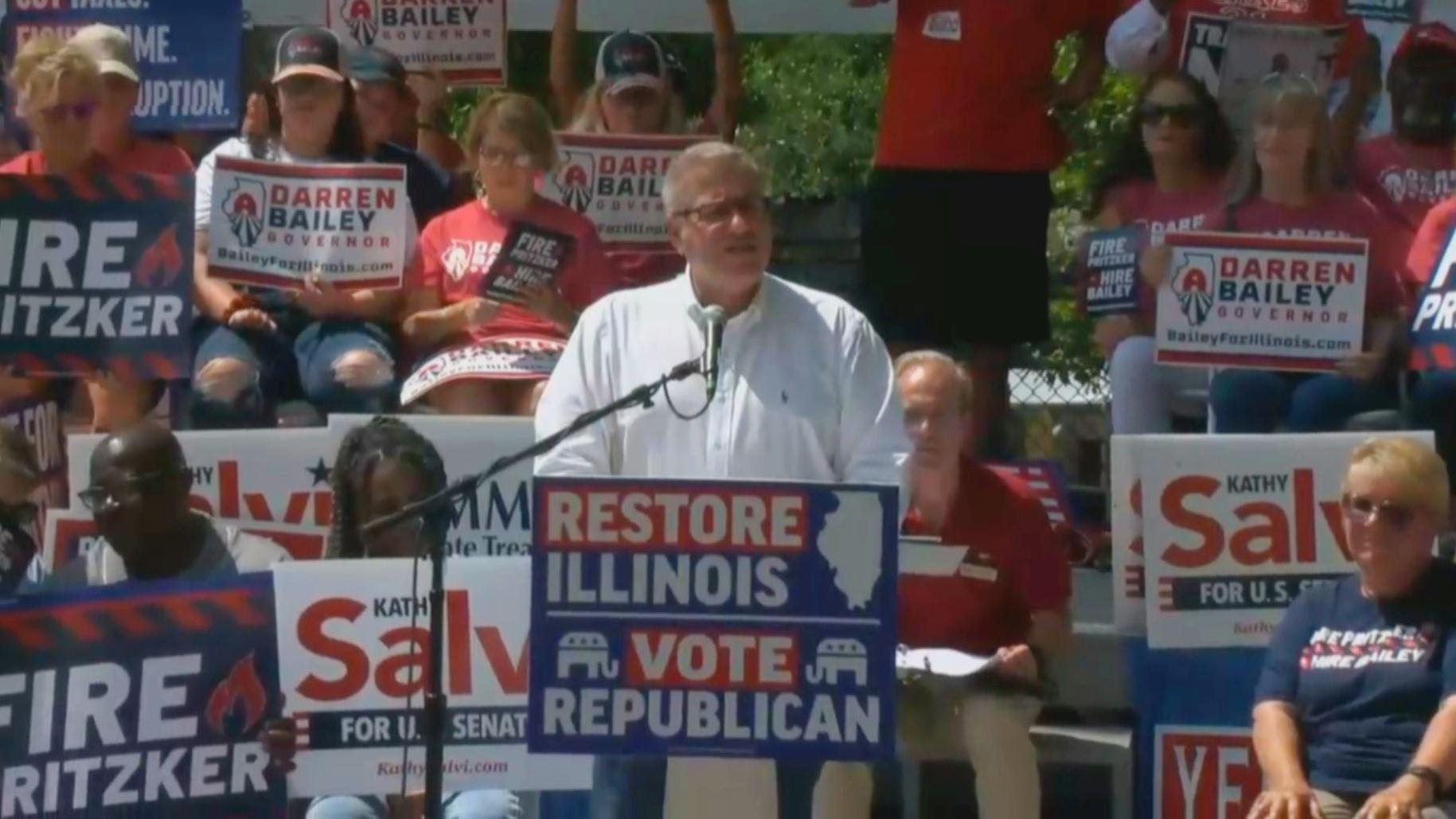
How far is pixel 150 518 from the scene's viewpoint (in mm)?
7027

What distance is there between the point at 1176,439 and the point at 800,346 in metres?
1.53

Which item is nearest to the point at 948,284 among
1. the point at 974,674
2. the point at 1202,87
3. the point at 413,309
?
the point at 1202,87

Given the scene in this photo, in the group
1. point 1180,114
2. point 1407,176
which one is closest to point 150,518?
point 1180,114

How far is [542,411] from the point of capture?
6312 mm

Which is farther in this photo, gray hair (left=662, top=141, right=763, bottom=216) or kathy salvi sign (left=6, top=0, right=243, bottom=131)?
kathy salvi sign (left=6, top=0, right=243, bottom=131)

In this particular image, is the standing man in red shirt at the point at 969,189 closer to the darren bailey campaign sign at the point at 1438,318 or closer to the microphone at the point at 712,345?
the darren bailey campaign sign at the point at 1438,318

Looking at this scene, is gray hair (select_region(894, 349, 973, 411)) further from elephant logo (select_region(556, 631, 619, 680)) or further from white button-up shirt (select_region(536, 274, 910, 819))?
elephant logo (select_region(556, 631, 619, 680))

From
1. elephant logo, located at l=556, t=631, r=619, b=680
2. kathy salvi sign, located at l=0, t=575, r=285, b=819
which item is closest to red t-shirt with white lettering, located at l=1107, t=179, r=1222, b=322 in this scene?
kathy salvi sign, located at l=0, t=575, r=285, b=819

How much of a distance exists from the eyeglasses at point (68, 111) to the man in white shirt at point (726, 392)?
2.99 metres

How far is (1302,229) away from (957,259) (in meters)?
1.07

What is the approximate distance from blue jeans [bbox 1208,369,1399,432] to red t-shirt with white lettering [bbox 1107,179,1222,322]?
35cm

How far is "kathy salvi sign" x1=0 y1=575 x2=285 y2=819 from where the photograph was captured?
6438mm

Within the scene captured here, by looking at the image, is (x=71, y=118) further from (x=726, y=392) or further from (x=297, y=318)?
(x=726, y=392)

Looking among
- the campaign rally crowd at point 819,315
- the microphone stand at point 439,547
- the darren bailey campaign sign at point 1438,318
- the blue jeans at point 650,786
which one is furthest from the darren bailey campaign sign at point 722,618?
the darren bailey campaign sign at point 1438,318
